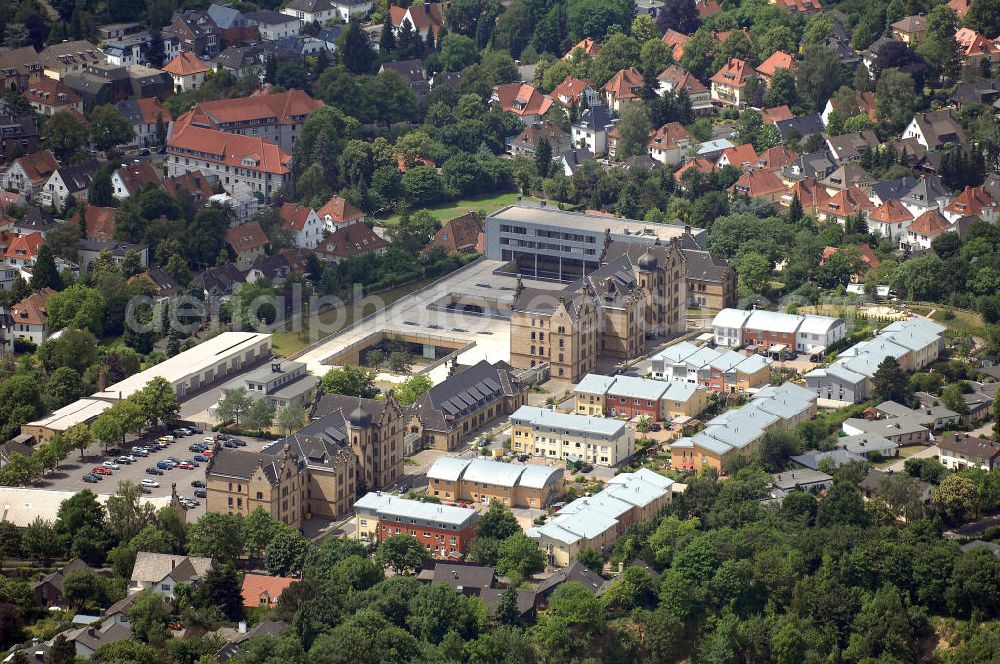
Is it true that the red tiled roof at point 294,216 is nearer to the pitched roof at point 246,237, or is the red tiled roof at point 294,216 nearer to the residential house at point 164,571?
the pitched roof at point 246,237

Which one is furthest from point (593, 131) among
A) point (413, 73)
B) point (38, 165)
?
point (38, 165)

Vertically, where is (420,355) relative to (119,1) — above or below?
below

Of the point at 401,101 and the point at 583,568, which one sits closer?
the point at 583,568

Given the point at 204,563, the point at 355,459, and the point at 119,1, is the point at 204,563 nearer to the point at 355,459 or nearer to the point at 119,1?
the point at 355,459

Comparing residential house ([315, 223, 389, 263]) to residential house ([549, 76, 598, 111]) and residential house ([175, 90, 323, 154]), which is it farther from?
residential house ([549, 76, 598, 111])

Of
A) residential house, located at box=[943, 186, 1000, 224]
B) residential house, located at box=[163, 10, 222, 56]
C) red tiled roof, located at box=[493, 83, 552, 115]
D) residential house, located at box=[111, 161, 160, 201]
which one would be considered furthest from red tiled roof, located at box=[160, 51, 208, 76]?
residential house, located at box=[943, 186, 1000, 224]

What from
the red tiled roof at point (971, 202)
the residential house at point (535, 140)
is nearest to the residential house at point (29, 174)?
the residential house at point (535, 140)

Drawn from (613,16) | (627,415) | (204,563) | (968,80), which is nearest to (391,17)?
(613,16)

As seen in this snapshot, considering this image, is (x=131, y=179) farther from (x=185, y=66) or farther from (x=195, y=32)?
(x=195, y=32)

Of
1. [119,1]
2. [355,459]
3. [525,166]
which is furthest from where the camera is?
[119,1]
